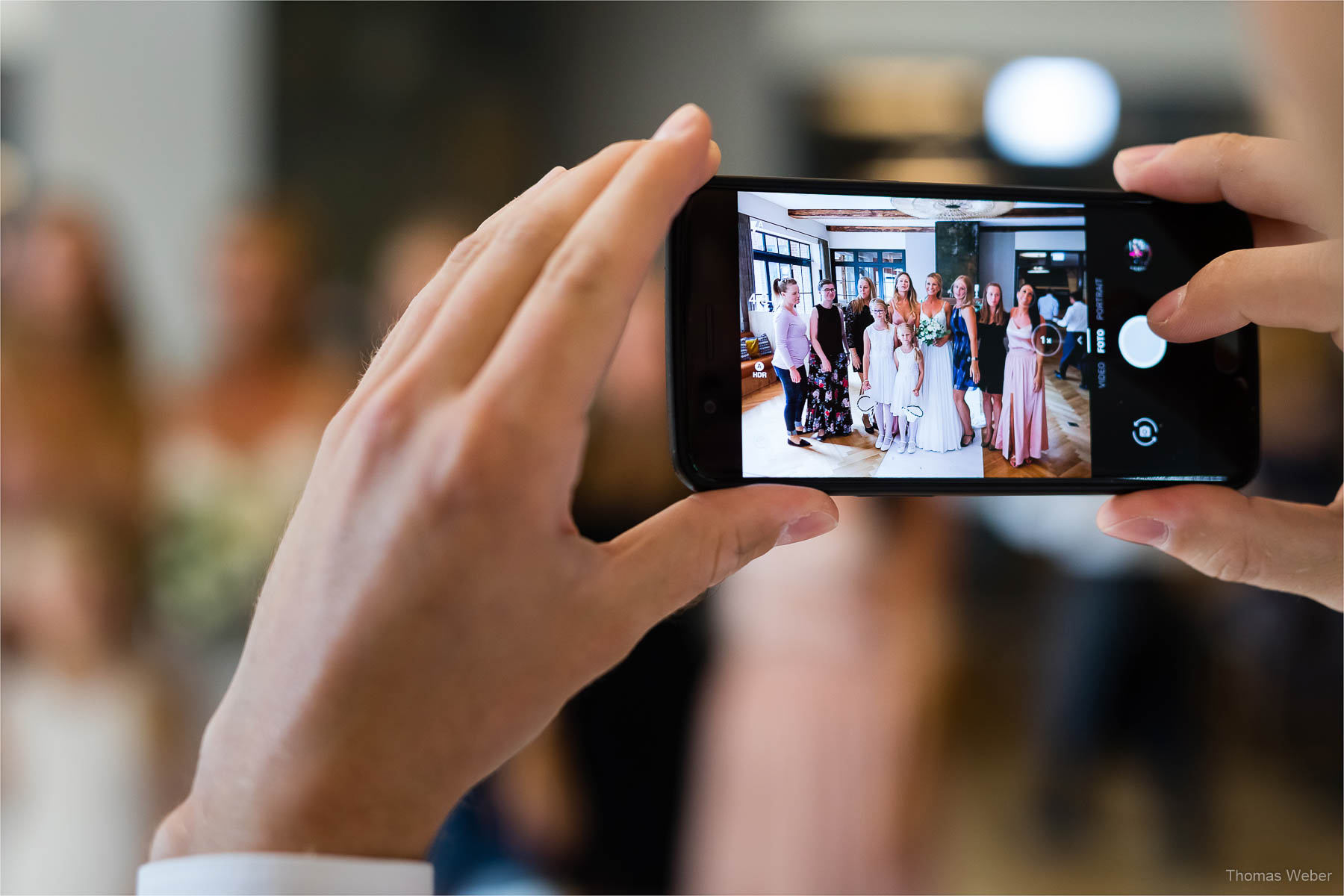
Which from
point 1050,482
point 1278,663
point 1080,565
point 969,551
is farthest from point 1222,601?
point 1050,482

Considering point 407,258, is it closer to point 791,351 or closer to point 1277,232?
point 791,351

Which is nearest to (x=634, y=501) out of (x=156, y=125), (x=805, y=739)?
A: (x=805, y=739)

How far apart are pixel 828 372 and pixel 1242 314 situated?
0.27 metres

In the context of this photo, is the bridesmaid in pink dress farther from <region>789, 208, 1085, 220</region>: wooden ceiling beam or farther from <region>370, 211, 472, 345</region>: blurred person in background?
<region>370, 211, 472, 345</region>: blurred person in background

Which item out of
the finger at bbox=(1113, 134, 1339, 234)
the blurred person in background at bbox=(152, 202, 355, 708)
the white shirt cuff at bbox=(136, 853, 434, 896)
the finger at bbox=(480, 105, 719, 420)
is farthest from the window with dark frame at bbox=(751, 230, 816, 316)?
the blurred person in background at bbox=(152, 202, 355, 708)

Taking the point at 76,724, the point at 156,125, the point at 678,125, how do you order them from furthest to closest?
the point at 156,125 < the point at 76,724 < the point at 678,125

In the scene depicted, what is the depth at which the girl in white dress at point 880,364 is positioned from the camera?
0.51m

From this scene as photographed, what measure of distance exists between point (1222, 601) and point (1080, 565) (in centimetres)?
31

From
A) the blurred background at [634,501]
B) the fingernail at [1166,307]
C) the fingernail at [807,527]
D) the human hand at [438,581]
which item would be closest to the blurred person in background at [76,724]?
the blurred background at [634,501]

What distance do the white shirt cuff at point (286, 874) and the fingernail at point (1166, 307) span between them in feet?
1.79

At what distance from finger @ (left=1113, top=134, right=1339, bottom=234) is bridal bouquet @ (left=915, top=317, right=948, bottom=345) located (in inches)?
6.5

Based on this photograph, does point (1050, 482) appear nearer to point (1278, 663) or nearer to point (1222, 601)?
point (1222, 601)

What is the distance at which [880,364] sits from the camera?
0.51 m

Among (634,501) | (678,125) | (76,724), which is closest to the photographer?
(678,125)
